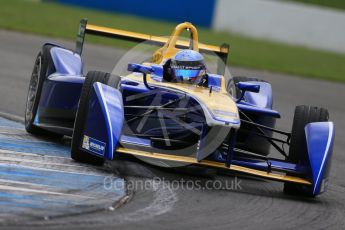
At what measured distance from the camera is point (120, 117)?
863 cm

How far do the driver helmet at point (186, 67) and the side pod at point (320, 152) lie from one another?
1.42 metres

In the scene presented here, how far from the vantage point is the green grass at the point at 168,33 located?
24.0 m

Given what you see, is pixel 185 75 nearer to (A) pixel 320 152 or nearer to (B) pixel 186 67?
(B) pixel 186 67

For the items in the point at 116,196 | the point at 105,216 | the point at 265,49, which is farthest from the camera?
the point at 265,49

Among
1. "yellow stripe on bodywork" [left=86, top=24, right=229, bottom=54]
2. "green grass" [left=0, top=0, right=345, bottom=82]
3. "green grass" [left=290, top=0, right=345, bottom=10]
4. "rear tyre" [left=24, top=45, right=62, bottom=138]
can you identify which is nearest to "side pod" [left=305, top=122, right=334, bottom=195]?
"yellow stripe on bodywork" [left=86, top=24, right=229, bottom=54]

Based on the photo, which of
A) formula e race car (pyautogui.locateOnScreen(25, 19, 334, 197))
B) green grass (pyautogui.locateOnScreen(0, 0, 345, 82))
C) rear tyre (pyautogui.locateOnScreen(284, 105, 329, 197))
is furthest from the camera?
green grass (pyautogui.locateOnScreen(0, 0, 345, 82))

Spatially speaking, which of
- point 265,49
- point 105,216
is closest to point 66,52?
point 105,216

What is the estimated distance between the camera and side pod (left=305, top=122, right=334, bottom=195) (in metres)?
8.66

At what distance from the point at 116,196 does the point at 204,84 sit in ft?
9.03

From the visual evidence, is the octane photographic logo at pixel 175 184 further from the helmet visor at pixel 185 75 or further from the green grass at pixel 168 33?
the green grass at pixel 168 33

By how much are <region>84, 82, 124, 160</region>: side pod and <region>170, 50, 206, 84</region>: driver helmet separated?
42.2 inches

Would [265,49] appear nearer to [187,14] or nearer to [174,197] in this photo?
[187,14]

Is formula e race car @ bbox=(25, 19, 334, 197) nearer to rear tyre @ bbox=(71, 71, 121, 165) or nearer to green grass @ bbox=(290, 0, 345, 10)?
rear tyre @ bbox=(71, 71, 121, 165)

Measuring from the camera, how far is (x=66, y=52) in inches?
426
